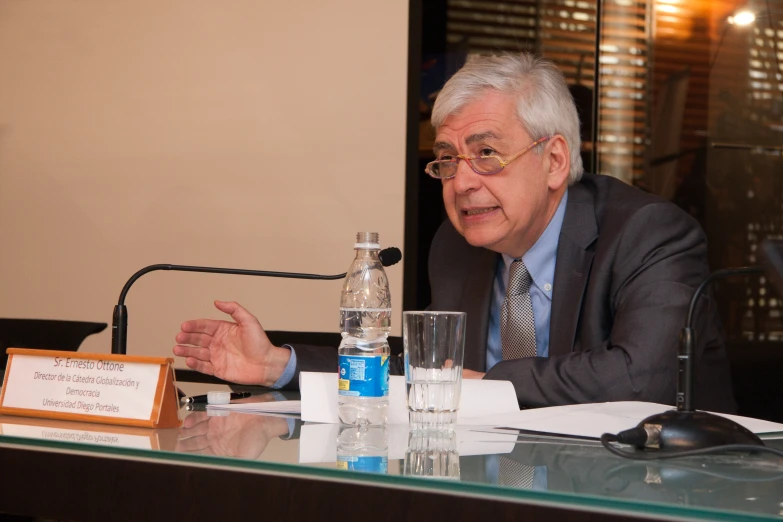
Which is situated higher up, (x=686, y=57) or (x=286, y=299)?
(x=686, y=57)

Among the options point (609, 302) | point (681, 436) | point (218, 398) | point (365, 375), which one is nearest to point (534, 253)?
point (609, 302)

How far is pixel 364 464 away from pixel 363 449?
10 cm

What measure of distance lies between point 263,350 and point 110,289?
2652mm

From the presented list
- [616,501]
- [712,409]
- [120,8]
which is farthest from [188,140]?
[616,501]

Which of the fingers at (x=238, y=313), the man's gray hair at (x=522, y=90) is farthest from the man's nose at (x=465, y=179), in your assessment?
the fingers at (x=238, y=313)

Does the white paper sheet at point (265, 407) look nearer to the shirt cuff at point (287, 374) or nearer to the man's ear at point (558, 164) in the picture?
the shirt cuff at point (287, 374)

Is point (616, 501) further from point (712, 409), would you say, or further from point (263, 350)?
point (712, 409)

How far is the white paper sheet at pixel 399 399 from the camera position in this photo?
4.13 feet

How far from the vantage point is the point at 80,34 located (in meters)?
4.16

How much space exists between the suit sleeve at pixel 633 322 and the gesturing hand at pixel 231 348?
0.41 m

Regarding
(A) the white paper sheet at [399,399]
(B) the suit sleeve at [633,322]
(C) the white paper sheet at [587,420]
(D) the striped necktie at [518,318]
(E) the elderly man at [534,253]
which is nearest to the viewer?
(C) the white paper sheet at [587,420]

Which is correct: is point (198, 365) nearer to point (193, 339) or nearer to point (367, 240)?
point (193, 339)

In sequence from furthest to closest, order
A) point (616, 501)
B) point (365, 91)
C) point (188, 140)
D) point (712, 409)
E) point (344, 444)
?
point (188, 140), point (365, 91), point (712, 409), point (344, 444), point (616, 501)

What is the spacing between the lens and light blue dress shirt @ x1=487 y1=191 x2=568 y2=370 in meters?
2.04
